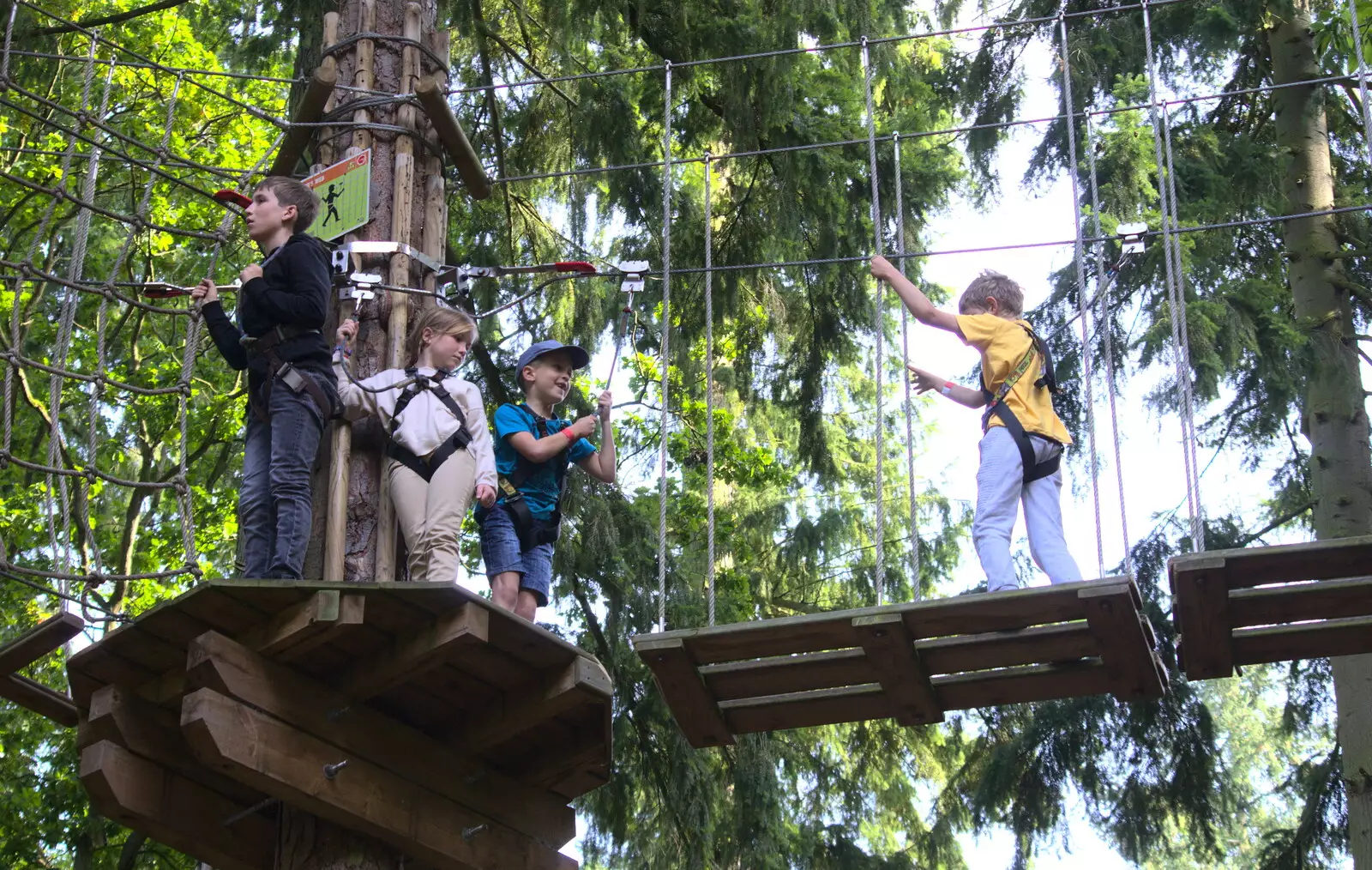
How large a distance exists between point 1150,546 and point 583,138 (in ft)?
13.5

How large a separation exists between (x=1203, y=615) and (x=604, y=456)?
1954 mm

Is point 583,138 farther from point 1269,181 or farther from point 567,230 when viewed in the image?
point 1269,181

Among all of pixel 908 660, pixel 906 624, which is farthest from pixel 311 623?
pixel 908 660

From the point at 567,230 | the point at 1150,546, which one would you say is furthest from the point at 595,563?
the point at 1150,546

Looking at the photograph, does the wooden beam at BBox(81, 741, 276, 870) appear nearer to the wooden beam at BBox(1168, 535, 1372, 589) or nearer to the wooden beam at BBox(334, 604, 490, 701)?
the wooden beam at BBox(334, 604, 490, 701)

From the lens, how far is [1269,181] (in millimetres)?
10008

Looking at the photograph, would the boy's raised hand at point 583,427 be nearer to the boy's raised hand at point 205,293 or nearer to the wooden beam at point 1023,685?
the boy's raised hand at point 205,293

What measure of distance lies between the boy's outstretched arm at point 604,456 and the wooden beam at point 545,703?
0.85 m

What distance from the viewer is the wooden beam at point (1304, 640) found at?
17.0ft

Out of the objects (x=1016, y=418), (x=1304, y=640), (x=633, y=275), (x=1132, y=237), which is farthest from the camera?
(x=633, y=275)

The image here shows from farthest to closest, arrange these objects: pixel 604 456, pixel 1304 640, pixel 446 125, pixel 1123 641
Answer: pixel 446 125 → pixel 604 456 → pixel 1304 640 → pixel 1123 641

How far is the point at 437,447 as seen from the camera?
4.97m

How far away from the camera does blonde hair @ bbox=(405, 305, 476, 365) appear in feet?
16.9

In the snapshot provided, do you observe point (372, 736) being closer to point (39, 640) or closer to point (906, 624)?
point (39, 640)
